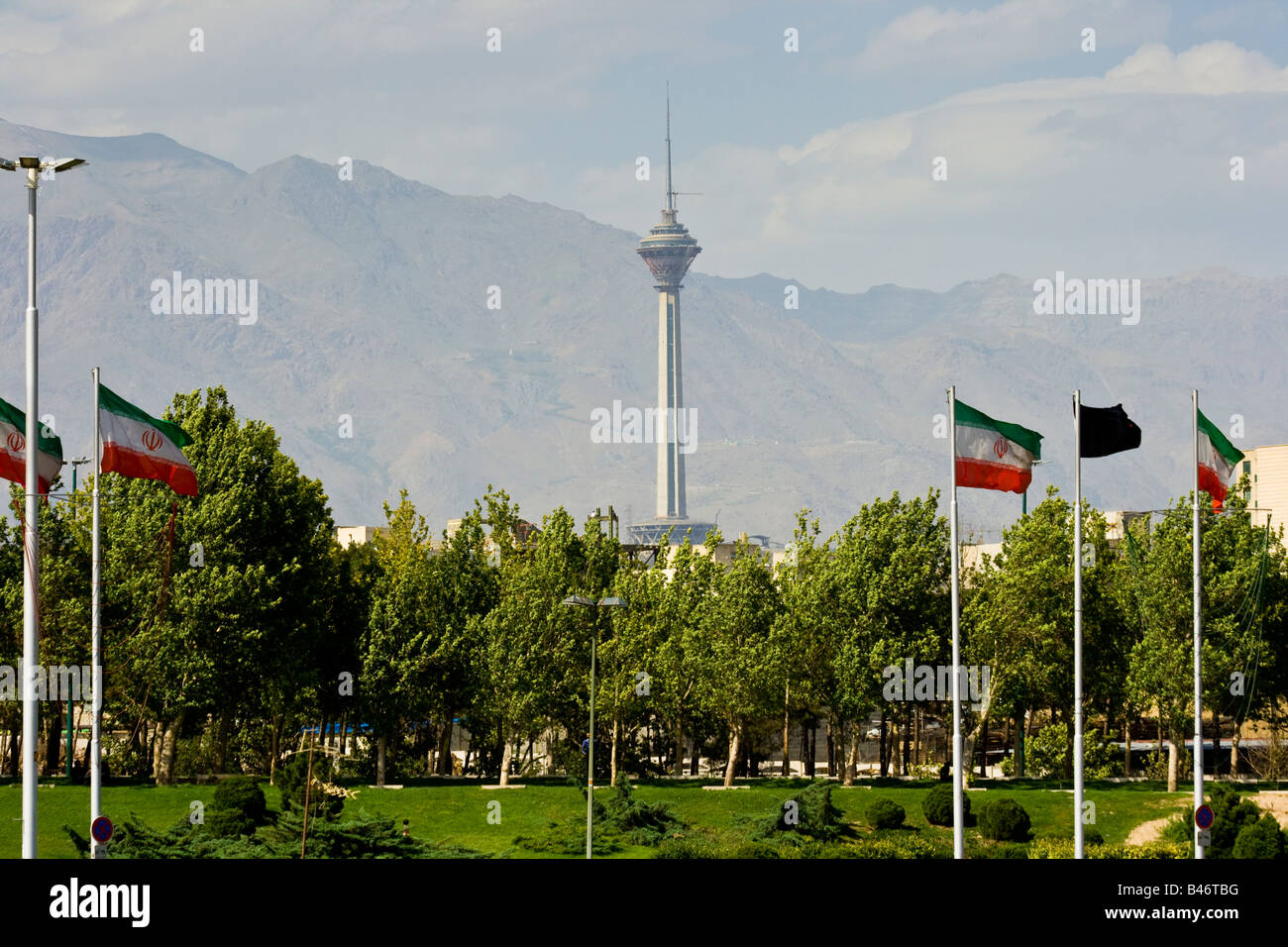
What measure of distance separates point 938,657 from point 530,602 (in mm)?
18272

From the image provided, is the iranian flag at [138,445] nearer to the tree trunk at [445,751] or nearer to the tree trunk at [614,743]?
the tree trunk at [614,743]

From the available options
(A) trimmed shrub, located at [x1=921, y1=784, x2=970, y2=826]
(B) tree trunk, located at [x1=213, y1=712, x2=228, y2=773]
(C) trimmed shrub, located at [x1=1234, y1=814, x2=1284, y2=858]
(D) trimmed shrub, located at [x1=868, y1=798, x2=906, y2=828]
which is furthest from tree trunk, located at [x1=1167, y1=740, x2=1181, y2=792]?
(B) tree trunk, located at [x1=213, y1=712, x2=228, y2=773]

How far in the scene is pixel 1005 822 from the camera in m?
59.2

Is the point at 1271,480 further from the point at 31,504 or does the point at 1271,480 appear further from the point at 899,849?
the point at 31,504

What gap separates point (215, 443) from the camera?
73.7 metres

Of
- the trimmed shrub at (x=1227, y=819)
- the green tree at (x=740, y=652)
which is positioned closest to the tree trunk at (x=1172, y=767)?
the trimmed shrub at (x=1227, y=819)

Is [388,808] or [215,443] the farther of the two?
[215,443]

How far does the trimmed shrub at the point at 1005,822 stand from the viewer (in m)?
59.2

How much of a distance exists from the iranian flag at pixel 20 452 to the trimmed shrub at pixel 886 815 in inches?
1464

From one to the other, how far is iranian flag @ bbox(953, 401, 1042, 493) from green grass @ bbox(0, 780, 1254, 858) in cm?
1976

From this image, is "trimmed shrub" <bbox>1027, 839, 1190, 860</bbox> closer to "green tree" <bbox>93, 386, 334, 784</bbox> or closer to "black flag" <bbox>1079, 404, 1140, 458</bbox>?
"black flag" <bbox>1079, 404, 1140, 458</bbox>

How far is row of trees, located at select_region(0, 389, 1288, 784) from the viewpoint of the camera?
71188 mm
